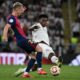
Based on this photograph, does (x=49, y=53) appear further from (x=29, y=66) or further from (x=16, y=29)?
(x=16, y=29)

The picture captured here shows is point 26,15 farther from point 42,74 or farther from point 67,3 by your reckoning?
point 42,74

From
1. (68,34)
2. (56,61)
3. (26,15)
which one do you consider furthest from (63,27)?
(56,61)

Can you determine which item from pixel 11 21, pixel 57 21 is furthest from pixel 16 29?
pixel 57 21

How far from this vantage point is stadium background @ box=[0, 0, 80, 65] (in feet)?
80.2

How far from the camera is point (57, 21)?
27.1 metres

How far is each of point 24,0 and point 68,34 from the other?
126 inches

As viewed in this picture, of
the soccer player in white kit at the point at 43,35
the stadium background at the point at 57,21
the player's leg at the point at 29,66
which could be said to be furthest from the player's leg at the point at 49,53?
the stadium background at the point at 57,21

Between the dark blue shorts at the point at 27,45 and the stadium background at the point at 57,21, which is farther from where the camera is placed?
the stadium background at the point at 57,21

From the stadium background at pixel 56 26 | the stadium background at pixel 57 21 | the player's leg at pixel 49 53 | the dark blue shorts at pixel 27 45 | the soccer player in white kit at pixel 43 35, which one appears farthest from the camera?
the stadium background at pixel 57 21

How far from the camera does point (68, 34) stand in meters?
28.1

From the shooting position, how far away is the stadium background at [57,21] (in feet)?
80.2

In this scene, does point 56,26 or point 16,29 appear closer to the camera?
point 16,29

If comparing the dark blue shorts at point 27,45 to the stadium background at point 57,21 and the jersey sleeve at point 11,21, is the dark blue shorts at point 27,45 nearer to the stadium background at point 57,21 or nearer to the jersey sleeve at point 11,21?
the jersey sleeve at point 11,21

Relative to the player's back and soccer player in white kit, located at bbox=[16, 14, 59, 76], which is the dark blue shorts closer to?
the player's back
